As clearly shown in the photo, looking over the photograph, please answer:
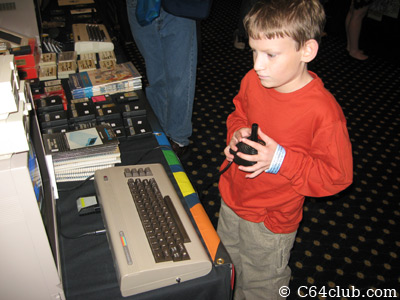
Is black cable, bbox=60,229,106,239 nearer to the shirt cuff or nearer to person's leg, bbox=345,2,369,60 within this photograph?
the shirt cuff

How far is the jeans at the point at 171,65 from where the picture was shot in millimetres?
2062

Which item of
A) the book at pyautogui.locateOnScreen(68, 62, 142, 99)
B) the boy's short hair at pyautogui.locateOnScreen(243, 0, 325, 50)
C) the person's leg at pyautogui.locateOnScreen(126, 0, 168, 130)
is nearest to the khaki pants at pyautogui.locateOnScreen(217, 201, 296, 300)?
the boy's short hair at pyautogui.locateOnScreen(243, 0, 325, 50)

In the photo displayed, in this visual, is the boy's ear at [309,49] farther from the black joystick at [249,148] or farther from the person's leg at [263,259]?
the person's leg at [263,259]

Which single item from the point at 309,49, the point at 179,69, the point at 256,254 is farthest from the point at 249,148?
the point at 179,69

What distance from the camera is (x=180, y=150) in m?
2.44

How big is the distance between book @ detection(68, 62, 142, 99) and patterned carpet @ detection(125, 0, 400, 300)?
64 centimetres

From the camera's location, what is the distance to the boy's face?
3.08 feet

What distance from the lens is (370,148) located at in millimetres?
2787

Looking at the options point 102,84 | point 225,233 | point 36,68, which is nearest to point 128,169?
point 225,233

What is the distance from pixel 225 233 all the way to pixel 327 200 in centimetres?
110

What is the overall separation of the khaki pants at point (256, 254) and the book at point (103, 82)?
77 cm

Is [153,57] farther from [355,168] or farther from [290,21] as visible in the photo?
[355,168]

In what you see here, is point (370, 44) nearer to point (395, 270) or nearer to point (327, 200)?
point (327, 200)

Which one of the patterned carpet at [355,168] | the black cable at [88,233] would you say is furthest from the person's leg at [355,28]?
the black cable at [88,233]
